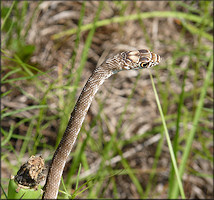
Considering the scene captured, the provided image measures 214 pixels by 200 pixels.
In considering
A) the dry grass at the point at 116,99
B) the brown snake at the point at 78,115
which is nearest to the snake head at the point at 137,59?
the brown snake at the point at 78,115

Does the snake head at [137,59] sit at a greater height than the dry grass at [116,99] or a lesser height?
greater

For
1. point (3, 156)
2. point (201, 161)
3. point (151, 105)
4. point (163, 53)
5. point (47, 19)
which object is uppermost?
point (47, 19)

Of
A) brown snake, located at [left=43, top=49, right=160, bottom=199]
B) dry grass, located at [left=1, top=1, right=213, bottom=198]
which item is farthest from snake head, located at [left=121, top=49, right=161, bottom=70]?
dry grass, located at [left=1, top=1, right=213, bottom=198]

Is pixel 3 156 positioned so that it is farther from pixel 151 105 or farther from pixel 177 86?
pixel 177 86

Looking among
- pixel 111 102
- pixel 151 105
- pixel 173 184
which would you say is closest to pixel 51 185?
pixel 173 184

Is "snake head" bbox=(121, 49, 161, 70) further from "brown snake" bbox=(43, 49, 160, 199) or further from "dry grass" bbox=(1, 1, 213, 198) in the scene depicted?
"dry grass" bbox=(1, 1, 213, 198)

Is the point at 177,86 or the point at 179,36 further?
the point at 179,36

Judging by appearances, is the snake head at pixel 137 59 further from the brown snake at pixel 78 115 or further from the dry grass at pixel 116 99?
the dry grass at pixel 116 99
